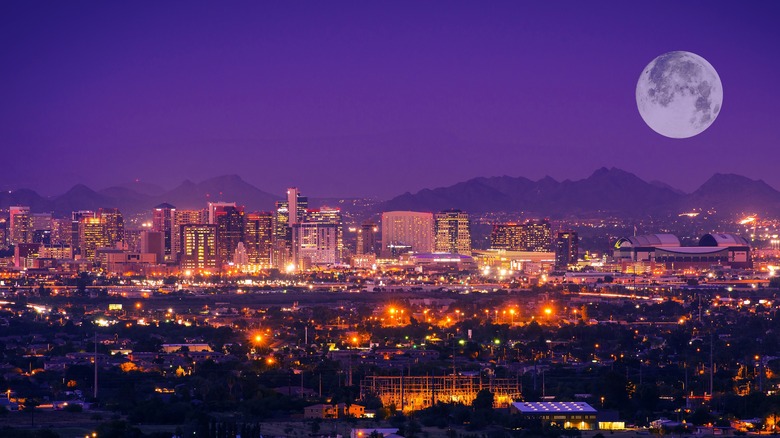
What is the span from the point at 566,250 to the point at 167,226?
34288 mm

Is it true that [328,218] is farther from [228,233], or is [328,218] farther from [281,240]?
[228,233]

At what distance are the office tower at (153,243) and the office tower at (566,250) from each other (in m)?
31.1

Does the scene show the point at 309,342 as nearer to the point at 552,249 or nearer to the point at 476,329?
the point at 476,329

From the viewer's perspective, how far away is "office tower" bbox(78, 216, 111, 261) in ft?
448

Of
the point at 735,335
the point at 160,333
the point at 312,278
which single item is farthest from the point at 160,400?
the point at 312,278

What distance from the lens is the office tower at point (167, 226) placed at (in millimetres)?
129000

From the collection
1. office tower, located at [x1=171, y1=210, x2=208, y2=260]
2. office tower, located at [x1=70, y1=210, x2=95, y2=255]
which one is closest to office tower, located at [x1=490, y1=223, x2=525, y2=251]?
office tower, located at [x1=171, y1=210, x2=208, y2=260]

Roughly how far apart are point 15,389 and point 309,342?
59.1 feet

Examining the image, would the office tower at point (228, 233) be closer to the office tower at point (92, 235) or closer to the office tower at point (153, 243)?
the office tower at point (153, 243)

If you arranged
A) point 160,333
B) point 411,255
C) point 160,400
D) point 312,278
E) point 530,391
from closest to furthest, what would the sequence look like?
1. point 160,400
2. point 530,391
3. point 160,333
4. point 312,278
5. point 411,255

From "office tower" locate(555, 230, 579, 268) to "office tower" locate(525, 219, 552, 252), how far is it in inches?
327

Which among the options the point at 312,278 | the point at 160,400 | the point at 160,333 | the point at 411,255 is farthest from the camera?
the point at 411,255

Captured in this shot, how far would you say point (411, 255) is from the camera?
133000mm

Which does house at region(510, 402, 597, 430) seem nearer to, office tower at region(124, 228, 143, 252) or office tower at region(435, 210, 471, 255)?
office tower at region(124, 228, 143, 252)
